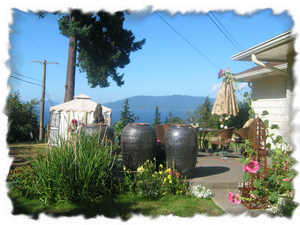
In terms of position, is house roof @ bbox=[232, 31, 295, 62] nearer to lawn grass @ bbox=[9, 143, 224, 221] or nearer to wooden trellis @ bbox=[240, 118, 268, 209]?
wooden trellis @ bbox=[240, 118, 268, 209]

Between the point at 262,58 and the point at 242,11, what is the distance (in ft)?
8.87

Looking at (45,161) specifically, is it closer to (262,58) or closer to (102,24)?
(262,58)

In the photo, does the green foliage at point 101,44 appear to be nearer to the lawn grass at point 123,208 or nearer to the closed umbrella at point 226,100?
the closed umbrella at point 226,100

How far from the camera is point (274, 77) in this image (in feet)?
29.9

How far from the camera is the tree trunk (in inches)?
502

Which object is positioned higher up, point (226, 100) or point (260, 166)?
point (226, 100)

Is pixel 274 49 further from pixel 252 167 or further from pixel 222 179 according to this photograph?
pixel 222 179

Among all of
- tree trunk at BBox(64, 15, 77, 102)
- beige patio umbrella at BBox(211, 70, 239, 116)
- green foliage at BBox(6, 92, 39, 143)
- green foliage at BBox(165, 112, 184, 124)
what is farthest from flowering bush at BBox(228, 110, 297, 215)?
green foliage at BBox(6, 92, 39, 143)

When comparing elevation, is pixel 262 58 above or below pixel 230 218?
above

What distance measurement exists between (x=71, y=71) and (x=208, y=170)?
9583mm

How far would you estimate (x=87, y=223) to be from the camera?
3172 millimetres

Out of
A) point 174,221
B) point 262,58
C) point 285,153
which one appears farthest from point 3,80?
point 262,58

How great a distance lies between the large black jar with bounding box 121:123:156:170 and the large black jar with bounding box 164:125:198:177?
378 mm

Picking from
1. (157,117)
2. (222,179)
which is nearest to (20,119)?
(157,117)
